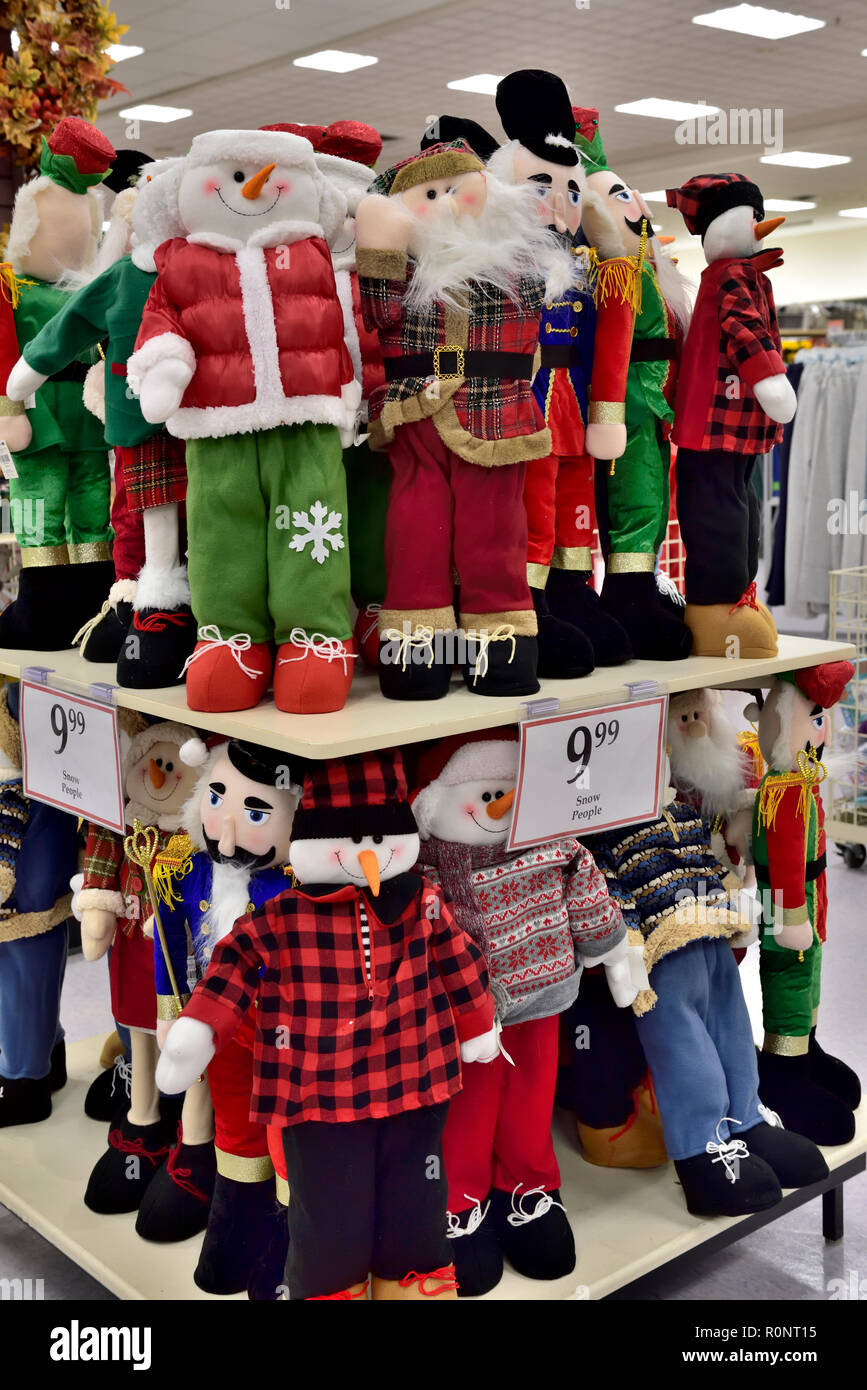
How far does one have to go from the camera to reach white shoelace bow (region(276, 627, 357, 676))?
1.65 m

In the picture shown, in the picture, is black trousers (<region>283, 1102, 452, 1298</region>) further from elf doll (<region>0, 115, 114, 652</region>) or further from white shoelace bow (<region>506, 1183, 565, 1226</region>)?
elf doll (<region>0, 115, 114, 652</region>)

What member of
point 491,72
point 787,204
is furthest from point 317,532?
point 787,204

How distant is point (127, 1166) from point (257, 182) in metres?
1.44

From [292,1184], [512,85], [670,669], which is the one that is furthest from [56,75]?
[292,1184]

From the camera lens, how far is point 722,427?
2014mm

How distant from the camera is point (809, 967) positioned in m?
2.19

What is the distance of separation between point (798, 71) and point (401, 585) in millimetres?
5708

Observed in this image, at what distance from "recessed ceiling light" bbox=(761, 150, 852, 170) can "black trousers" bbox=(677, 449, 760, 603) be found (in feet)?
22.6

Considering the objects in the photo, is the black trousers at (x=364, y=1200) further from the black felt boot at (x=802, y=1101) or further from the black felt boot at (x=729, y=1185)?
the black felt boot at (x=802, y=1101)

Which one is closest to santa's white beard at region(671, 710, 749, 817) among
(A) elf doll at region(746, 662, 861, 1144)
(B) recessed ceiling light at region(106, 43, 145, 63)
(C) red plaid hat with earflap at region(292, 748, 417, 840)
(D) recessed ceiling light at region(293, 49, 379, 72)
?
(A) elf doll at region(746, 662, 861, 1144)

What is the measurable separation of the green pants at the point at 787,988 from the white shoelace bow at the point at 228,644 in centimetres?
101

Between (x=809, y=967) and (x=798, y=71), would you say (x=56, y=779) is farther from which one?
(x=798, y=71)

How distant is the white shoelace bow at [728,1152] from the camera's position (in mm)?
1956

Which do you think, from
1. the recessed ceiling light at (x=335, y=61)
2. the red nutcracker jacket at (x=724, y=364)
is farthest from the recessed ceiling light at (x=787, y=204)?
the red nutcracker jacket at (x=724, y=364)
